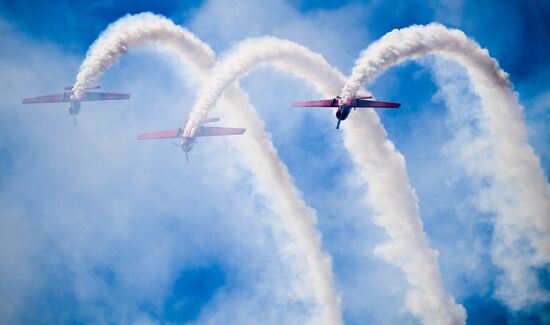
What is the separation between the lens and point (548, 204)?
80.2 metres

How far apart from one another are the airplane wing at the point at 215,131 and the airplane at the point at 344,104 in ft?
34.7

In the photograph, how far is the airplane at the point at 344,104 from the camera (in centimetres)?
6334

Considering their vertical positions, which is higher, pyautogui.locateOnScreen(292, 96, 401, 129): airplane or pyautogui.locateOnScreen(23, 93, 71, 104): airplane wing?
pyautogui.locateOnScreen(23, 93, 71, 104): airplane wing

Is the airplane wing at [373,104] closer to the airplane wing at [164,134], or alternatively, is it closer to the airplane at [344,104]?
the airplane at [344,104]

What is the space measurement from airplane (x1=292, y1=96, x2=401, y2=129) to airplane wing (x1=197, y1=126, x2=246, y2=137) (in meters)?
10.6

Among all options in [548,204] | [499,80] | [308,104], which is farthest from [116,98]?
[548,204]

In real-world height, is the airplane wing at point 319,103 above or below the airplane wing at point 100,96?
below

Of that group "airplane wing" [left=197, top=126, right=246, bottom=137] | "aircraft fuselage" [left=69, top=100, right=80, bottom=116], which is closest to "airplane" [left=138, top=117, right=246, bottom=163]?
"airplane wing" [left=197, top=126, right=246, bottom=137]

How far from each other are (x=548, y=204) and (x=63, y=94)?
70.2m

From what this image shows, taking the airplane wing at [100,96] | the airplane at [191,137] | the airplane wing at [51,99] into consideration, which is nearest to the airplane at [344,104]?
the airplane at [191,137]

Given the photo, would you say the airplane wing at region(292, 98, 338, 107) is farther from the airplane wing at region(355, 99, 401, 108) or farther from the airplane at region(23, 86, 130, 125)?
the airplane at region(23, 86, 130, 125)

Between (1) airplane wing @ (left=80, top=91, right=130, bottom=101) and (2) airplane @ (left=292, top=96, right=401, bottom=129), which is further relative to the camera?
(1) airplane wing @ (left=80, top=91, right=130, bottom=101)

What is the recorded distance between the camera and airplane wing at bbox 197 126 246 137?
71562 mm

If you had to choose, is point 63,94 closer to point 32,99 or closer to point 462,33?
point 32,99
